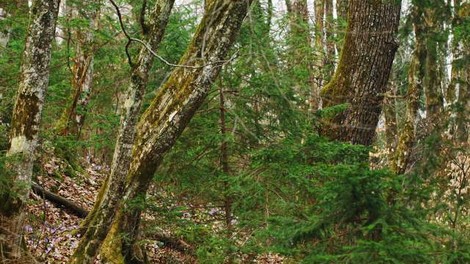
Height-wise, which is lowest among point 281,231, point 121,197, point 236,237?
point 236,237

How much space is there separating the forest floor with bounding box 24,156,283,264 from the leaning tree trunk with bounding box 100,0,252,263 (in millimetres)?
903

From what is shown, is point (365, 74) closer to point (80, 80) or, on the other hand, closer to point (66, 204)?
point (66, 204)

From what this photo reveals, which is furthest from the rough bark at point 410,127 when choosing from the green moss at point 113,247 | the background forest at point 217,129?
the green moss at point 113,247

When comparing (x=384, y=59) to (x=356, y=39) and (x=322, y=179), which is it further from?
(x=322, y=179)

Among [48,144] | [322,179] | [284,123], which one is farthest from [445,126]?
[48,144]

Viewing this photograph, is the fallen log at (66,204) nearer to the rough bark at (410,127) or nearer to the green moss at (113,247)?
the green moss at (113,247)

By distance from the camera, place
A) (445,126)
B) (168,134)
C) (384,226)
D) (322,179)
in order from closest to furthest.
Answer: (384,226)
(445,126)
(322,179)
(168,134)

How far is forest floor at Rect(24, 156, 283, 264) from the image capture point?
704 centimetres

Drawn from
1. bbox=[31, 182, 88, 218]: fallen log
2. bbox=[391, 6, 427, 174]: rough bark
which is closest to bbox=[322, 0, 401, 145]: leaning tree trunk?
bbox=[391, 6, 427, 174]: rough bark

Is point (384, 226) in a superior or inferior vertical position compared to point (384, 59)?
inferior

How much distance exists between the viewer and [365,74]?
7184 millimetres

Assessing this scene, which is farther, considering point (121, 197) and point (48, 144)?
point (48, 144)

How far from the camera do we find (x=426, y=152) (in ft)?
14.6

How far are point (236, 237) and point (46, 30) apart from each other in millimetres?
3209
